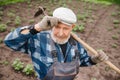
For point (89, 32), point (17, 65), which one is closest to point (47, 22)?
point (17, 65)

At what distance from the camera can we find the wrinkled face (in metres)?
3.38

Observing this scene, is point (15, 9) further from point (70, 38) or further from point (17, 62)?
point (70, 38)

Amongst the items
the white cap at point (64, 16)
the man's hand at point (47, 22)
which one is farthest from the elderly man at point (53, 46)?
the man's hand at point (47, 22)

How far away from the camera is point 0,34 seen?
26.8 feet

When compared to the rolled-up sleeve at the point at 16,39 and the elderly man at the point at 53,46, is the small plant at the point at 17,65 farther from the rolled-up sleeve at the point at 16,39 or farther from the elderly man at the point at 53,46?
the rolled-up sleeve at the point at 16,39

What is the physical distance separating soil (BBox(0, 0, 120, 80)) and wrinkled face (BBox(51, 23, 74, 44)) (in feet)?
9.20

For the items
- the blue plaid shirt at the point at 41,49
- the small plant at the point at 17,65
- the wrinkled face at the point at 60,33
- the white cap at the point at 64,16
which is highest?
the white cap at the point at 64,16

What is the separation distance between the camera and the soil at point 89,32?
6.48m

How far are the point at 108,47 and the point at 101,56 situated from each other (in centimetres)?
471

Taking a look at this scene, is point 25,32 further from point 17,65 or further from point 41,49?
point 17,65

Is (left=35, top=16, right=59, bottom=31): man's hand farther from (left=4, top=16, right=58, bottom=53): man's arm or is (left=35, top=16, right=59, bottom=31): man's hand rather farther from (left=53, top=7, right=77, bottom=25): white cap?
(left=53, top=7, right=77, bottom=25): white cap

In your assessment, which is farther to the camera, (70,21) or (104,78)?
(104,78)

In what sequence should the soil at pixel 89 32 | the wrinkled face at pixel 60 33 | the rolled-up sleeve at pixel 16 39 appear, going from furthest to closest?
1. the soil at pixel 89 32
2. the wrinkled face at pixel 60 33
3. the rolled-up sleeve at pixel 16 39

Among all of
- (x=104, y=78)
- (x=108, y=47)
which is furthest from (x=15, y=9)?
(x=104, y=78)
